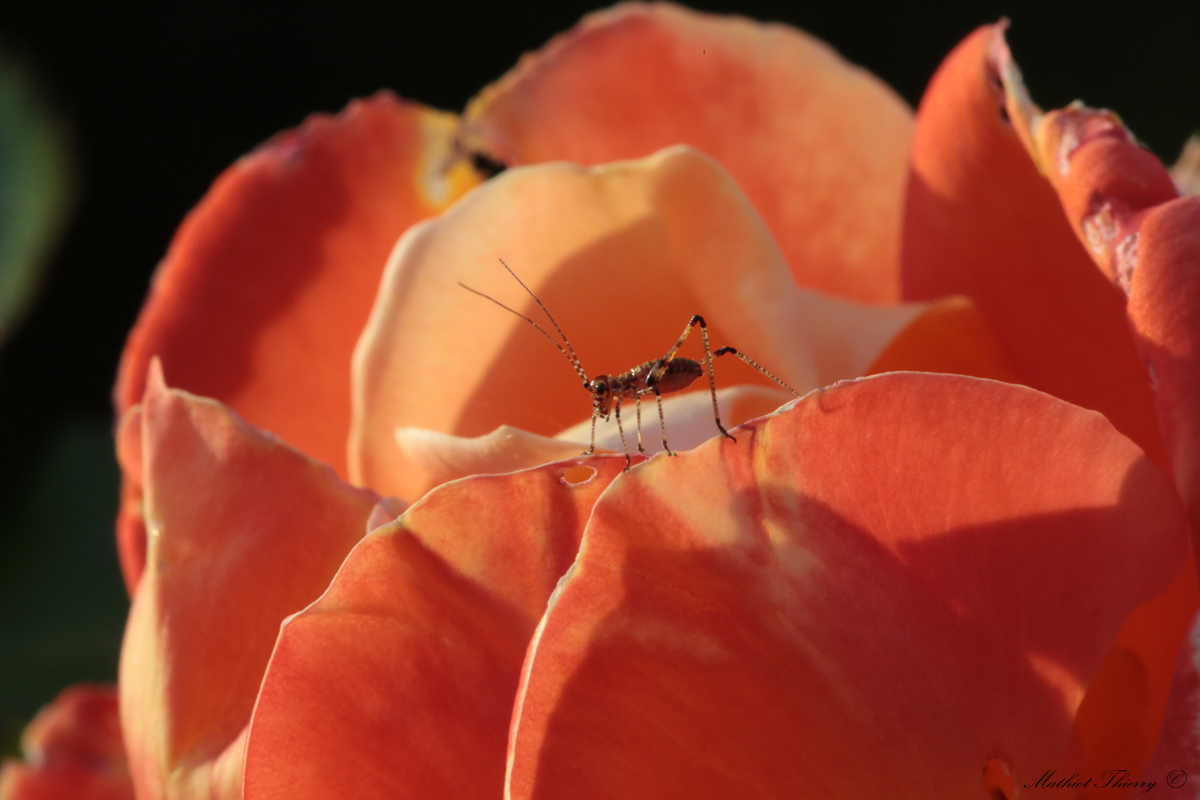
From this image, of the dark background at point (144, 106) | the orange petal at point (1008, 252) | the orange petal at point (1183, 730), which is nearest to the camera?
the orange petal at point (1183, 730)

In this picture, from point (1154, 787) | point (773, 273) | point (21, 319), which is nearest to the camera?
point (1154, 787)

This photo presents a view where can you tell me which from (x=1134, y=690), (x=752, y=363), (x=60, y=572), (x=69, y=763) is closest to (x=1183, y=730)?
(x=1134, y=690)

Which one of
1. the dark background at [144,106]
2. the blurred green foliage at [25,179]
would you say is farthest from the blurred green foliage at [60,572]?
the blurred green foliage at [25,179]

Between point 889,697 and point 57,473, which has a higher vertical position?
point 889,697

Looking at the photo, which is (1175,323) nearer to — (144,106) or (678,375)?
(678,375)

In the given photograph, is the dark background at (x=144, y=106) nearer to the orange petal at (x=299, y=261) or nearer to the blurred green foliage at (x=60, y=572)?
the blurred green foliage at (x=60, y=572)

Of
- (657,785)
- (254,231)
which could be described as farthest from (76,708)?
(657,785)

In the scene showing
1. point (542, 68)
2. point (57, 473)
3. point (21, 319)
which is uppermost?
point (542, 68)

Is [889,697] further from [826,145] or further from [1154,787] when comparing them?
[826,145]
